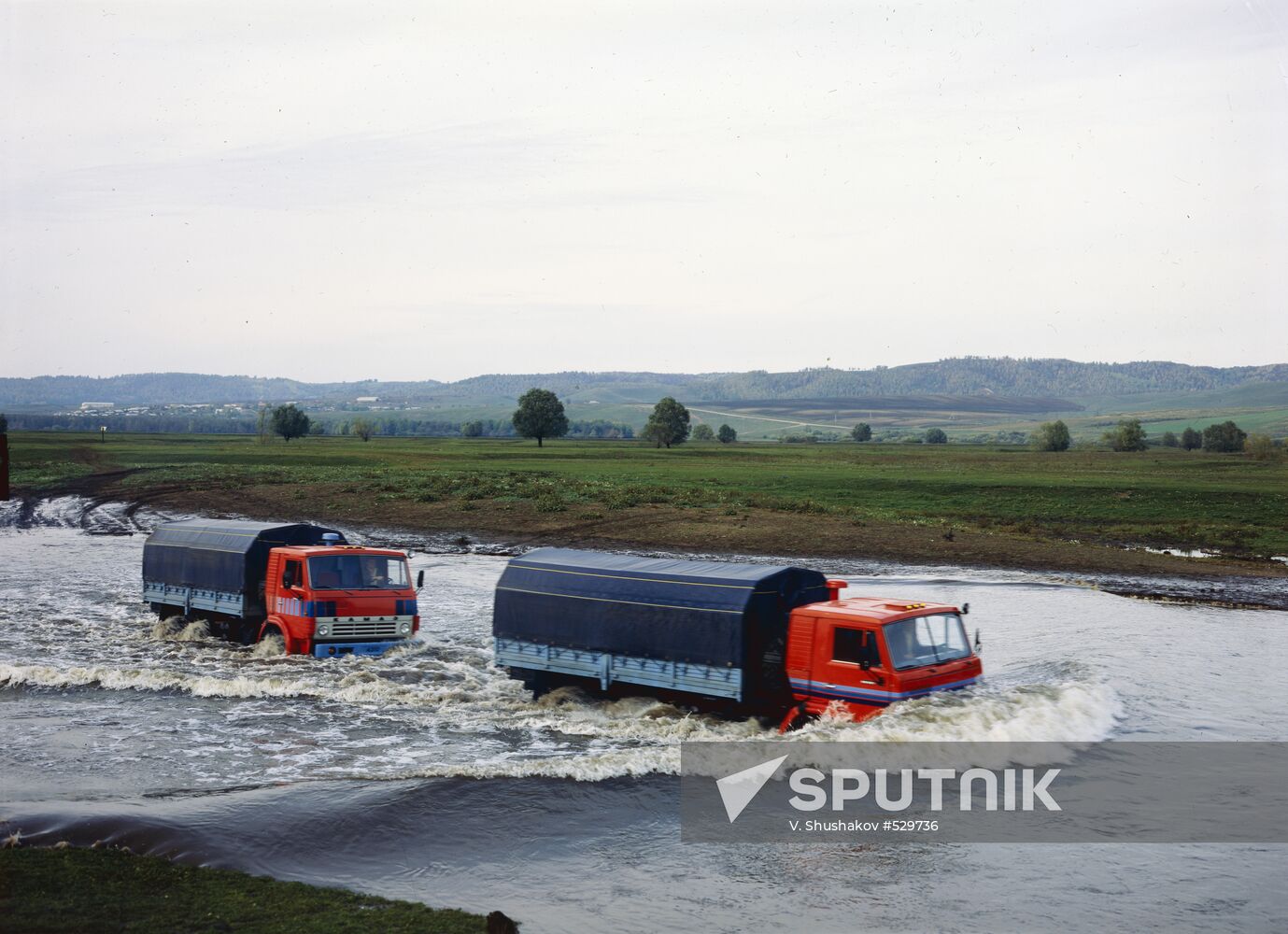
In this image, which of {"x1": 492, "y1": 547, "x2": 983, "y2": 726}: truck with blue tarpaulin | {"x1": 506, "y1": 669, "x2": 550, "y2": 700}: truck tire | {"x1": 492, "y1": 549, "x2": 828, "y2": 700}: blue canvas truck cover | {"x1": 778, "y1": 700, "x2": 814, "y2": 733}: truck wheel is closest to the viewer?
{"x1": 492, "y1": 547, "x2": 983, "y2": 726}: truck with blue tarpaulin

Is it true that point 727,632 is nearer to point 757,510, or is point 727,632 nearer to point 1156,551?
point 1156,551

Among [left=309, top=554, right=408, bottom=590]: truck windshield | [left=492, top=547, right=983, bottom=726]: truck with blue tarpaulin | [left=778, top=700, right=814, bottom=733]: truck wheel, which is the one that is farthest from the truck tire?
[left=778, top=700, right=814, bottom=733]: truck wheel

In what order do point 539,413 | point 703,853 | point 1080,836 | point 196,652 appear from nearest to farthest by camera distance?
point 703,853 < point 1080,836 < point 196,652 < point 539,413

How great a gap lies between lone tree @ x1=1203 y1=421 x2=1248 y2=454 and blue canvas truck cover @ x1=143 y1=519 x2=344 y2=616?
146 m

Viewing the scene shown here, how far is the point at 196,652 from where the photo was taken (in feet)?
106

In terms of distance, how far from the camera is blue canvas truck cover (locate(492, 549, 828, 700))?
22344 mm

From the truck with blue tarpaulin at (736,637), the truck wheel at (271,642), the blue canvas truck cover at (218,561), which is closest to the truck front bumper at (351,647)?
the truck wheel at (271,642)

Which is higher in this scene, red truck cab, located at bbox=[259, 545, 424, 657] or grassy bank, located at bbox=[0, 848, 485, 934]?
red truck cab, located at bbox=[259, 545, 424, 657]

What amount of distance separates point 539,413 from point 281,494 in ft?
277

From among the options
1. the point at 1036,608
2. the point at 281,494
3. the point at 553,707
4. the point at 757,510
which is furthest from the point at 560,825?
the point at 281,494

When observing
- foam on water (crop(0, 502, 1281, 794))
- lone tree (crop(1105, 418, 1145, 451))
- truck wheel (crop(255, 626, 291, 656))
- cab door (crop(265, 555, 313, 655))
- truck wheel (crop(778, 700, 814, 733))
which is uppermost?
lone tree (crop(1105, 418, 1145, 451))

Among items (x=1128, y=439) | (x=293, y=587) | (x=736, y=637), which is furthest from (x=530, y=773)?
(x=1128, y=439)

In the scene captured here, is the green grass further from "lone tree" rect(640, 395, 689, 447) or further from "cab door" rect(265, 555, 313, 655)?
"cab door" rect(265, 555, 313, 655)

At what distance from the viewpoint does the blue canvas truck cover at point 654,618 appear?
73.3ft
